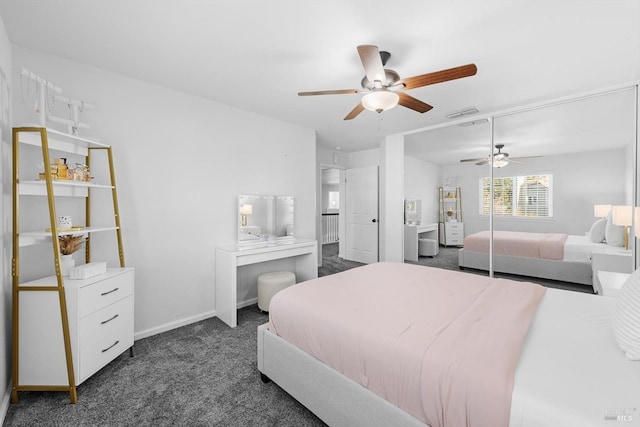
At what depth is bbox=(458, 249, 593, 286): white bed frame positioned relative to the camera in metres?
2.90

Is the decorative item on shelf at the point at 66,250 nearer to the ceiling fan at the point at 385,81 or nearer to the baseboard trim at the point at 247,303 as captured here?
the baseboard trim at the point at 247,303

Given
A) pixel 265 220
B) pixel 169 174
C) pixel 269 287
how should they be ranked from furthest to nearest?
pixel 265 220, pixel 269 287, pixel 169 174

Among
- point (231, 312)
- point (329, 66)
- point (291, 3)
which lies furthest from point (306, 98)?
point (231, 312)

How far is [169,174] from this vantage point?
2.84 metres

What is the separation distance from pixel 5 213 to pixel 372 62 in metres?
2.64

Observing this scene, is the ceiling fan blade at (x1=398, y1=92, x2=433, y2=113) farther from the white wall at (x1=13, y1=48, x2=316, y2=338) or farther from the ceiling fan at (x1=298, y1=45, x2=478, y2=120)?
the white wall at (x1=13, y1=48, x2=316, y2=338)

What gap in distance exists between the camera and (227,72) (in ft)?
8.20

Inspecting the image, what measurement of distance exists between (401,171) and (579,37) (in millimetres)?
2682

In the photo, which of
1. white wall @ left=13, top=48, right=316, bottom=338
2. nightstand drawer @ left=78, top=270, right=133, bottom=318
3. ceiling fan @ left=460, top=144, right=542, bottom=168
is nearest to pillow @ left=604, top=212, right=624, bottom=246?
ceiling fan @ left=460, top=144, right=542, bottom=168

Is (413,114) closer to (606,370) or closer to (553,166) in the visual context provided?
(553,166)

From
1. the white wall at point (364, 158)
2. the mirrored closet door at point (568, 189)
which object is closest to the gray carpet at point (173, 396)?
the mirrored closet door at point (568, 189)

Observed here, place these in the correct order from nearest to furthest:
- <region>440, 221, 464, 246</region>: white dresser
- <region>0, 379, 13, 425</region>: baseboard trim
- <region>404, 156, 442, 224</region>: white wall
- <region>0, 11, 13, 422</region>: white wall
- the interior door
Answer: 1. <region>0, 379, 13, 425</region>: baseboard trim
2. <region>0, 11, 13, 422</region>: white wall
3. <region>440, 221, 464, 246</region>: white dresser
4. <region>404, 156, 442, 224</region>: white wall
5. the interior door

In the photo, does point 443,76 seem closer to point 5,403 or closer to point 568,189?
point 568,189

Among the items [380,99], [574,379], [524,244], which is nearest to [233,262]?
[380,99]
